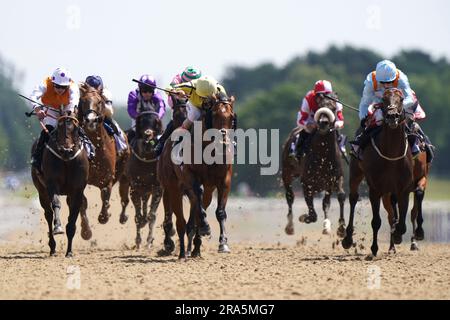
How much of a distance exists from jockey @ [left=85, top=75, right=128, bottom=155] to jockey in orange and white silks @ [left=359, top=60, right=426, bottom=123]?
14.3 feet

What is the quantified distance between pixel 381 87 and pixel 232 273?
4097 mm

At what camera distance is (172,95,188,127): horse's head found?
17.0 meters

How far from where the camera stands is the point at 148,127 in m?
19.4

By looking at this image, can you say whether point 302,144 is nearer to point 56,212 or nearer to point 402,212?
point 402,212

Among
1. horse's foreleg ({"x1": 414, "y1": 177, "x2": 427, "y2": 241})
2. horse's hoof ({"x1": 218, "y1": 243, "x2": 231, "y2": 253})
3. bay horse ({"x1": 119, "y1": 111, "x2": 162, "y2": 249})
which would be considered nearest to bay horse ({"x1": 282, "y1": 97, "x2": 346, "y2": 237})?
horse's foreleg ({"x1": 414, "y1": 177, "x2": 427, "y2": 241})

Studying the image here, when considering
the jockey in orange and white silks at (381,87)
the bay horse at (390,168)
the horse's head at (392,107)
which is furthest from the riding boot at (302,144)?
the horse's head at (392,107)

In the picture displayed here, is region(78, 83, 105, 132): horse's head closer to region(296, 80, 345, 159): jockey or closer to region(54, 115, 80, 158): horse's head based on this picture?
region(54, 115, 80, 158): horse's head

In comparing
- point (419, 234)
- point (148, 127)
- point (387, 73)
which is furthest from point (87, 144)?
point (419, 234)

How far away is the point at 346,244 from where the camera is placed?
1748cm

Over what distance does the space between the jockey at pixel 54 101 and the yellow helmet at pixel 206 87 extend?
1938 mm
